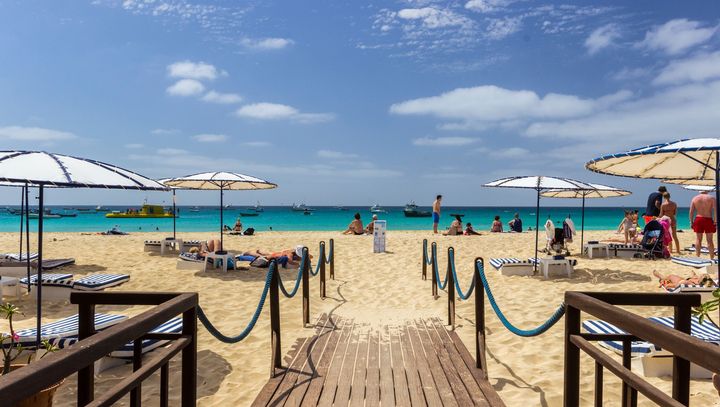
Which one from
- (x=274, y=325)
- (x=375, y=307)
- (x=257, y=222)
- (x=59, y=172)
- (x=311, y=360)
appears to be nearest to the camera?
(x=59, y=172)

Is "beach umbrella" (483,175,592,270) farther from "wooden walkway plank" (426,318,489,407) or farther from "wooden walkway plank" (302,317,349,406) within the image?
"wooden walkway plank" (302,317,349,406)

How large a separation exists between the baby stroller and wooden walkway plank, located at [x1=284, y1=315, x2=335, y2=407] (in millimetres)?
11052

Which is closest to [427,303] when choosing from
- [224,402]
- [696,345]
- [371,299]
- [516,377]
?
[371,299]

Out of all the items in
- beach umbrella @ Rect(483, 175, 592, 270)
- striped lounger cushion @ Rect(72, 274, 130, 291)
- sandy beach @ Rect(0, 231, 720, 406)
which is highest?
beach umbrella @ Rect(483, 175, 592, 270)

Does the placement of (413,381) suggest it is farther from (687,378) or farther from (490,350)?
(687,378)

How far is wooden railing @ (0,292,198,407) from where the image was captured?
124cm

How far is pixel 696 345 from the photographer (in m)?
1.47

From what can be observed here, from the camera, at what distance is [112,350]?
1.68 meters

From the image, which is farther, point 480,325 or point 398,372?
point 480,325

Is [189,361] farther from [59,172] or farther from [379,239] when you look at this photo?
[379,239]

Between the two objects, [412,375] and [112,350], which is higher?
[112,350]

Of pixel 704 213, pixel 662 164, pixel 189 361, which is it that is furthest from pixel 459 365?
pixel 704 213

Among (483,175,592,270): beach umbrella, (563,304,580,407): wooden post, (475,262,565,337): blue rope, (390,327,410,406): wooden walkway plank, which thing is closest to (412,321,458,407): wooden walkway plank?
(390,327,410,406): wooden walkway plank

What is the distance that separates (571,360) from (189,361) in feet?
7.59
